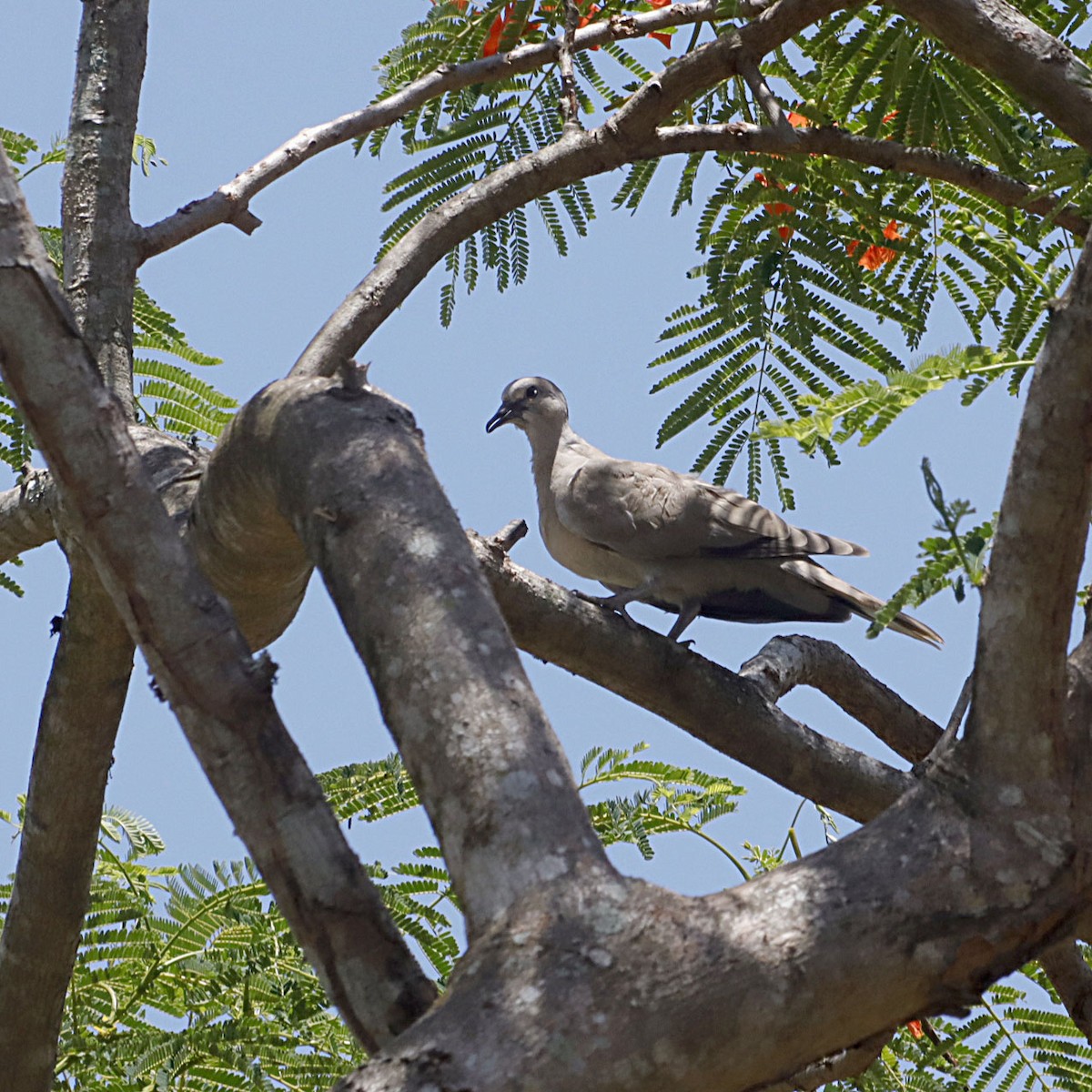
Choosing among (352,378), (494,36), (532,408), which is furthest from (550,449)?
(352,378)

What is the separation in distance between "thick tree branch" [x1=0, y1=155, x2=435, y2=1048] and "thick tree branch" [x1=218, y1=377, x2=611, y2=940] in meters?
0.17

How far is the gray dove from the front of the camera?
5254 mm

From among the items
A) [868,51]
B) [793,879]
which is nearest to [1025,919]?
[793,879]

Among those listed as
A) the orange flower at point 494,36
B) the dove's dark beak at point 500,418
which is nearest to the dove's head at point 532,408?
the dove's dark beak at point 500,418

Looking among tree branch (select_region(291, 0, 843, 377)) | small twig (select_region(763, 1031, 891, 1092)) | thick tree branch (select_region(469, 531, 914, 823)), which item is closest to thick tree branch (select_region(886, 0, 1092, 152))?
tree branch (select_region(291, 0, 843, 377))

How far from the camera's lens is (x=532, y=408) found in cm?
630

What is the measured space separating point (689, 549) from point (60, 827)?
2707 millimetres

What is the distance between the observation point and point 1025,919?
1.90 m

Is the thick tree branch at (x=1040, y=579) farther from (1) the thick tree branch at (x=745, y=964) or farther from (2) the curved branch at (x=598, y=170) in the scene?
(2) the curved branch at (x=598, y=170)

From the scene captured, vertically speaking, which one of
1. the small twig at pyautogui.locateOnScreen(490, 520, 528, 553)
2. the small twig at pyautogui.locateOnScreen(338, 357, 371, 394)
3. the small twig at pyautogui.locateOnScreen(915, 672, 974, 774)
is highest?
the small twig at pyautogui.locateOnScreen(490, 520, 528, 553)

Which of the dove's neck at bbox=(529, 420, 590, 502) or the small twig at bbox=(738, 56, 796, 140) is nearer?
the small twig at bbox=(738, 56, 796, 140)

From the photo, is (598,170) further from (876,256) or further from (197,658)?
(197,658)

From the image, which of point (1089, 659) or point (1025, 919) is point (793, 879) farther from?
point (1089, 659)

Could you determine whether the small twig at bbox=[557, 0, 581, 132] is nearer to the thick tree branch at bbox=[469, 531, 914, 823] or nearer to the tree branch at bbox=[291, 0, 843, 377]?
the tree branch at bbox=[291, 0, 843, 377]
